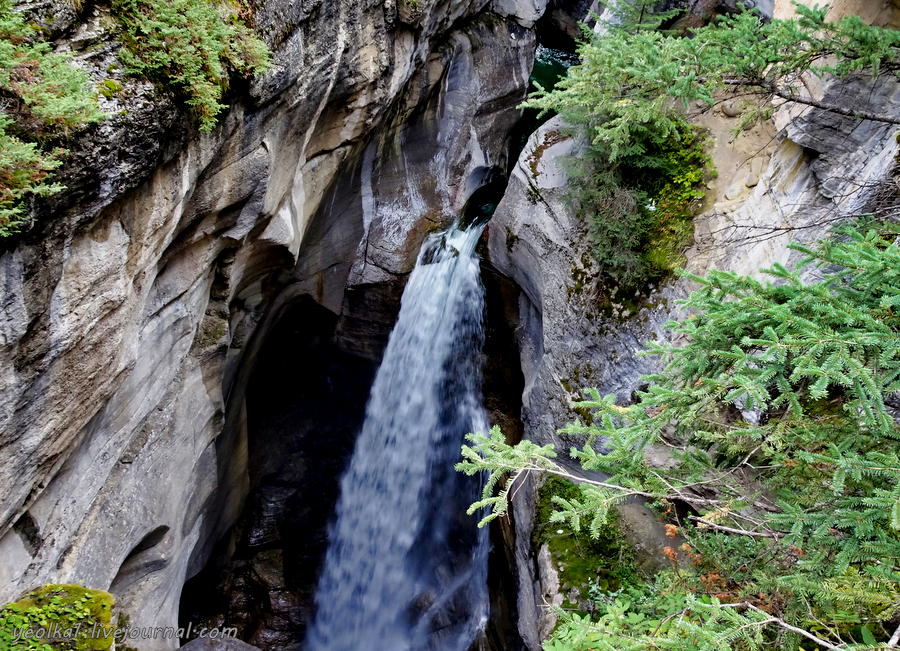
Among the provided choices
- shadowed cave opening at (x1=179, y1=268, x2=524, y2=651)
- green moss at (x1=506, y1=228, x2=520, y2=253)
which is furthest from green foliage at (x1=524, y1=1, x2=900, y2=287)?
shadowed cave opening at (x1=179, y1=268, x2=524, y2=651)

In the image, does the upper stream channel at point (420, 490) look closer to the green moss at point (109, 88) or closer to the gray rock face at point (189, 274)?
the gray rock face at point (189, 274)

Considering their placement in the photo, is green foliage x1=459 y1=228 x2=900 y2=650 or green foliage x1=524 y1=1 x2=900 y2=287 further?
green foliage x1=524 y1=1 x2=900 y2=287

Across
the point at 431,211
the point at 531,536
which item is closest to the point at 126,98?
the point at 531,536

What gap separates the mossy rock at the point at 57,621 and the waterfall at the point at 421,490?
315 inches

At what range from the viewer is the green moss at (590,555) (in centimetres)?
720

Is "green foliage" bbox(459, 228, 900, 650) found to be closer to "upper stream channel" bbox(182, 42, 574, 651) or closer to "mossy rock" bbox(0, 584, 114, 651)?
"mossy rock" bbox(0, 584, 114, 651)

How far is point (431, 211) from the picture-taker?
515 inches

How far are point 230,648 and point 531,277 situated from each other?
7.54m

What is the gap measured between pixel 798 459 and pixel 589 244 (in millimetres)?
5619

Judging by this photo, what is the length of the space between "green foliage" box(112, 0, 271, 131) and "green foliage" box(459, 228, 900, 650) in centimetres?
422

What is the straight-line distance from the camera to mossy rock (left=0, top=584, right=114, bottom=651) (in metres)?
4.12

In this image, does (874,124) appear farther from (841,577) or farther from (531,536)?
(531,536)

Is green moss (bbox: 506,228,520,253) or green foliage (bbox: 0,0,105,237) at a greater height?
green moss (bbox: 506,228,520,253)

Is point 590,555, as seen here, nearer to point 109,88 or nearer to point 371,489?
point 371,489
